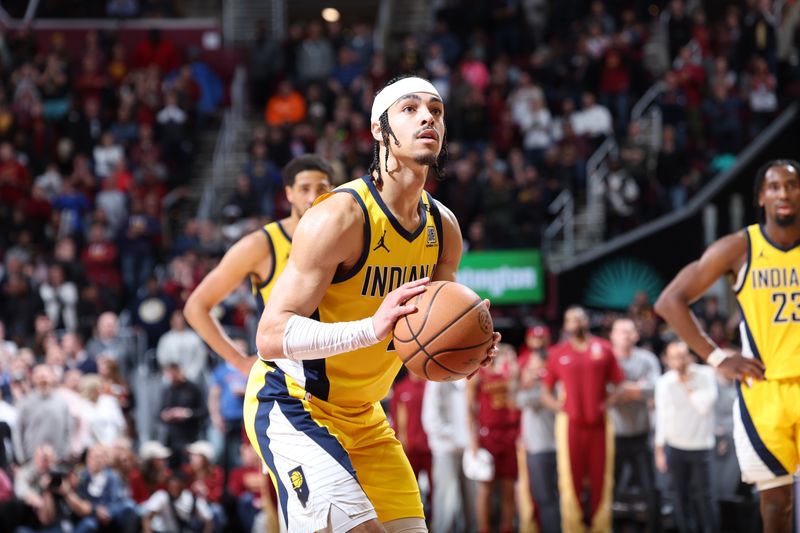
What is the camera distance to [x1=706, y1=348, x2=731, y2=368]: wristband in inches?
256

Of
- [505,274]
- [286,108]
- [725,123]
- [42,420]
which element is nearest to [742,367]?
[42,420]

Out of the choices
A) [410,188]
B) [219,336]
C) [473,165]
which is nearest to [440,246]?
[410,188]

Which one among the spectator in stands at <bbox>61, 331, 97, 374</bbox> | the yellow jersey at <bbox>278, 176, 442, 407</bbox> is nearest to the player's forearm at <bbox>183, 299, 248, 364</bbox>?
the yellow jersey at <bbox>278, 176, 442, 407</bbox>

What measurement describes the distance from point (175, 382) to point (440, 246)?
8214mm

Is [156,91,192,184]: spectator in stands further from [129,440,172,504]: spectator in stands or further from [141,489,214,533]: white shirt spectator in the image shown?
[141,489,214,533]: white shirt spectator

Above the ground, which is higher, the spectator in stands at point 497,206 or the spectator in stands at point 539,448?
the spectator in stands at point 497,206

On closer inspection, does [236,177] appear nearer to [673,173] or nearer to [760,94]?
[673,173]

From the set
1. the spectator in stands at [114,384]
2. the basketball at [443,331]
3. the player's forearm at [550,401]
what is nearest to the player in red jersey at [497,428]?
the player's forearm at [550,401]

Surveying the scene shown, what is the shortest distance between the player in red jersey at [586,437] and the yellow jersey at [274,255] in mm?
5535

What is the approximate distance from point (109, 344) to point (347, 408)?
930cm

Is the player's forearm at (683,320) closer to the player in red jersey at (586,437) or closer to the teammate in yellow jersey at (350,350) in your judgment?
the teammate in yellow jersey at (350,350)

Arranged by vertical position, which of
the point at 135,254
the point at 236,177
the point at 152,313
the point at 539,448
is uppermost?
the point at 236,177

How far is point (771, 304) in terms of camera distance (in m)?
6.34

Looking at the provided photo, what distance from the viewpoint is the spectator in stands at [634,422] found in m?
11.7
